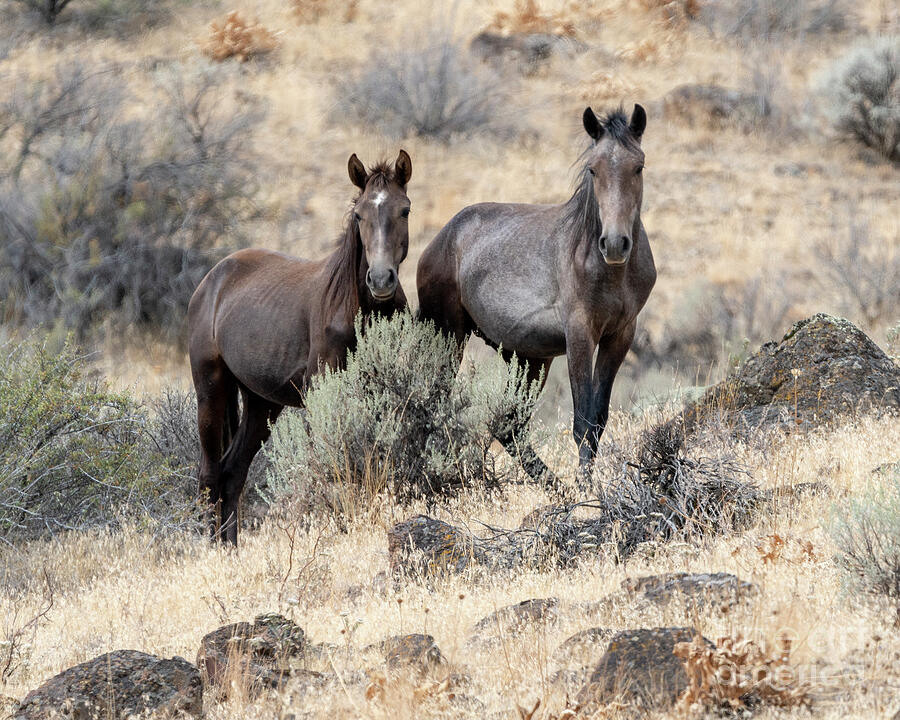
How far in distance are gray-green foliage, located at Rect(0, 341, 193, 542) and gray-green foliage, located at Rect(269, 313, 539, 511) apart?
51.0 inches

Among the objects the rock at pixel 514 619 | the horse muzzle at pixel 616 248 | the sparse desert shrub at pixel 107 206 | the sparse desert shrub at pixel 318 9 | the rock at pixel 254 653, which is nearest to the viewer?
the rock at pixel 254 653

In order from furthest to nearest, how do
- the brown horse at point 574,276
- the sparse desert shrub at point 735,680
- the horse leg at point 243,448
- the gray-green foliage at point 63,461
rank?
1. the horse leg at point 243,448
2. the gray-green foliage at point 63,461
3. the brown horse at point 574,276
4. the sparse desert shrub at point 735,680

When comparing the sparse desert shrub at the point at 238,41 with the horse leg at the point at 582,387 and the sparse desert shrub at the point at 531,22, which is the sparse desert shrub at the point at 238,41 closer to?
the sparse desert shrub at the point at 531,22

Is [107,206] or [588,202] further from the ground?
[588,202]

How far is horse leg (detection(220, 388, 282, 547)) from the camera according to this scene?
344 inches

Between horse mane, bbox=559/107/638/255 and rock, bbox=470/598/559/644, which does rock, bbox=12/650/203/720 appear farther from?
horse mane, bbox=559/107/638/255

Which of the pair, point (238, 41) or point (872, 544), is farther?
point (238, 41)

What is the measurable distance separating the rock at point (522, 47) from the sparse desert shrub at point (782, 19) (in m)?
5.01

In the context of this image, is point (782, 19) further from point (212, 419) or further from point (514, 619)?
point (514, 619)

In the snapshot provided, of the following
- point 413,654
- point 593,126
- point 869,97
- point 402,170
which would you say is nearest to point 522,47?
point 869,97

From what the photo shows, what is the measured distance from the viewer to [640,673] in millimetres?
A: 3547

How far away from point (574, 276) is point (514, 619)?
349 centimetres

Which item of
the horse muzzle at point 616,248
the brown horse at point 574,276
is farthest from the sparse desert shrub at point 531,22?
the horse muzzle at point 616,248

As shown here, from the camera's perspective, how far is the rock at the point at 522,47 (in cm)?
3206
